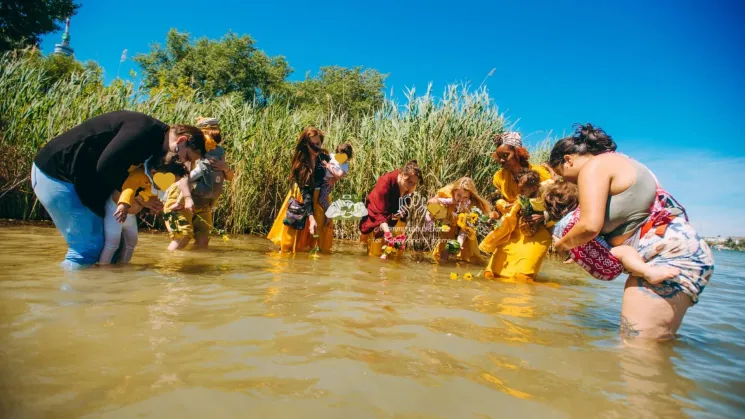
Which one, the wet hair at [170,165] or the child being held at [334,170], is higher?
the child being held at [334,170]

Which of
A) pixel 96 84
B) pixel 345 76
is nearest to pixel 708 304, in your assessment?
pixel 96 84

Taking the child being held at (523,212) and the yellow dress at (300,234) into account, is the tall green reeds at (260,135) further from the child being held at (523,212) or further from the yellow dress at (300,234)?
the child being held at (523,212)

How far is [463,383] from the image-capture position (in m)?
1.88

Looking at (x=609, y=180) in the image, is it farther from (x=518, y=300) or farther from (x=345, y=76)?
(x=345, y=76)

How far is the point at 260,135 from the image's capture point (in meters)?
8.48

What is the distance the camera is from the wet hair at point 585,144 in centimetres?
285

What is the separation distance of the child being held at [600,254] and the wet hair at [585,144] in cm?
52

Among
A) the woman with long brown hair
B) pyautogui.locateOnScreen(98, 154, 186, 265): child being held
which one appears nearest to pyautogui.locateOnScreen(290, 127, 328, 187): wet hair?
the woman with long brown hair

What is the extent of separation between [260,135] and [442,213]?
4045 mm

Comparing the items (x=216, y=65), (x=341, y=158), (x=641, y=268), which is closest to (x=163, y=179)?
(x=341, y=158)

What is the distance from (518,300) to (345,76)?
Result: 37078mm

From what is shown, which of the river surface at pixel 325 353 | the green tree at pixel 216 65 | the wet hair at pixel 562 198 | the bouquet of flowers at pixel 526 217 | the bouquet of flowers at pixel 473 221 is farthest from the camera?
the green tree at pixel 216 65

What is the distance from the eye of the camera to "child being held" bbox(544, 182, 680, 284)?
259 centimetres

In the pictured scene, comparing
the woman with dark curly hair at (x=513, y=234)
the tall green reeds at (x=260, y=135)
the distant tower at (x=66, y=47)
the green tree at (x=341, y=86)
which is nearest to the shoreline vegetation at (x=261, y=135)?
the tall green reeds at (x=260, y=135)
